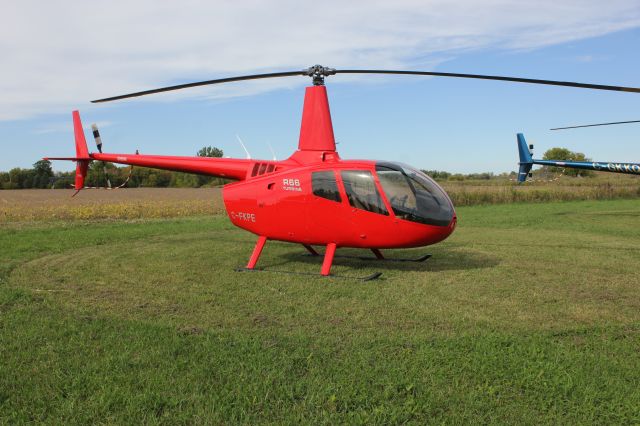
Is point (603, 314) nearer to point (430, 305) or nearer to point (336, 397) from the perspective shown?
point (430, 305)

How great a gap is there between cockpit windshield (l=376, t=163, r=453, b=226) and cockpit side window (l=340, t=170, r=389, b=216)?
160 mm

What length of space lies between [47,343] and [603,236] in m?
13.9

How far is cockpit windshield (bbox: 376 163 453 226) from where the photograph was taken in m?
7.90

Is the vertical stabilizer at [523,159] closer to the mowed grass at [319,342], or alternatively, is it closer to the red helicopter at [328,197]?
the mowed grass at [319,342]

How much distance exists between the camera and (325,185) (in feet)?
27.6

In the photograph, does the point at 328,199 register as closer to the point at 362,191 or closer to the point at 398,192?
the point at 362,191

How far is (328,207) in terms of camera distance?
8.41 meters

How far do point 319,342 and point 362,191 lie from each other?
3.55 m

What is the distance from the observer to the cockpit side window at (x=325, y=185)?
8.31 metres

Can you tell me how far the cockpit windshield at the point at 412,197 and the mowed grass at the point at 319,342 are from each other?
1.05 meters

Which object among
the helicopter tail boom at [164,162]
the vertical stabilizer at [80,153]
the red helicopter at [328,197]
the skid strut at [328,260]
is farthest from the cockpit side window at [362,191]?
the vertical stabilizer at [80,153]

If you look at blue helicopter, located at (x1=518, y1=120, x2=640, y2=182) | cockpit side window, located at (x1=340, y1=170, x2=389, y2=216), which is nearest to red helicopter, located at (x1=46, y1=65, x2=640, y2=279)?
cockpit side window, located at (x1=340, y1=170, x2=389, y2=216)

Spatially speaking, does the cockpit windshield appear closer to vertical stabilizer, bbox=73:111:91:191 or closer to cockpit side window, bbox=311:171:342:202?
cockpit side window, bbox=311:171:342:202

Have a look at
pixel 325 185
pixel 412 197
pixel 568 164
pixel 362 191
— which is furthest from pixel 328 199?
pixel 568 164
